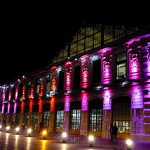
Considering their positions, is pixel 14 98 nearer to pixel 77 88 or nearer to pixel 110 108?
pixel 77 88

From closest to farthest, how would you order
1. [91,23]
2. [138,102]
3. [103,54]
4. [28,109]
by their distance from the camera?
[138,102] → [103,54] → [91,23] → [28,109]

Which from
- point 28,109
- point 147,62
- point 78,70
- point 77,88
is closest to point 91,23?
point 78,70

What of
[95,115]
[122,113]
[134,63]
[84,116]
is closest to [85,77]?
[84,116]

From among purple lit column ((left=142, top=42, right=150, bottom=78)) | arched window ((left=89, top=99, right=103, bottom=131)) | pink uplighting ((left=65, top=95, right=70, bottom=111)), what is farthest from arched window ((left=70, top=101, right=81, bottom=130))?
purple lit column ((left=142, top=42, right=150, bottom=78))

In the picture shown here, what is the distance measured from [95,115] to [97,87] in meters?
3.38

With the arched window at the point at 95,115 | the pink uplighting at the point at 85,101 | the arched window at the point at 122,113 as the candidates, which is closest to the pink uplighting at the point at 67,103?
the pink uplighting at the point at 85,101

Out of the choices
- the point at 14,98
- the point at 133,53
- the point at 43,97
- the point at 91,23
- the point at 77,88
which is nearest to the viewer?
the point at 133,53

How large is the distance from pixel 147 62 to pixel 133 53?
1959mm

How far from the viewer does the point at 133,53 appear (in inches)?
805

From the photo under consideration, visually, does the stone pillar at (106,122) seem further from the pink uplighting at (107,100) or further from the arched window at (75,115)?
the arched window at (75,115)

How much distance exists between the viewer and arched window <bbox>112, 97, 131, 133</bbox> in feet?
65.9

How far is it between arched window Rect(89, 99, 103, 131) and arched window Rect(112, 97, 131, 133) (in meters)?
1.94

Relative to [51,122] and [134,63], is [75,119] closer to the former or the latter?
[51,122]

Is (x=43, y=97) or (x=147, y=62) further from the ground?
(x=147, y=62)
